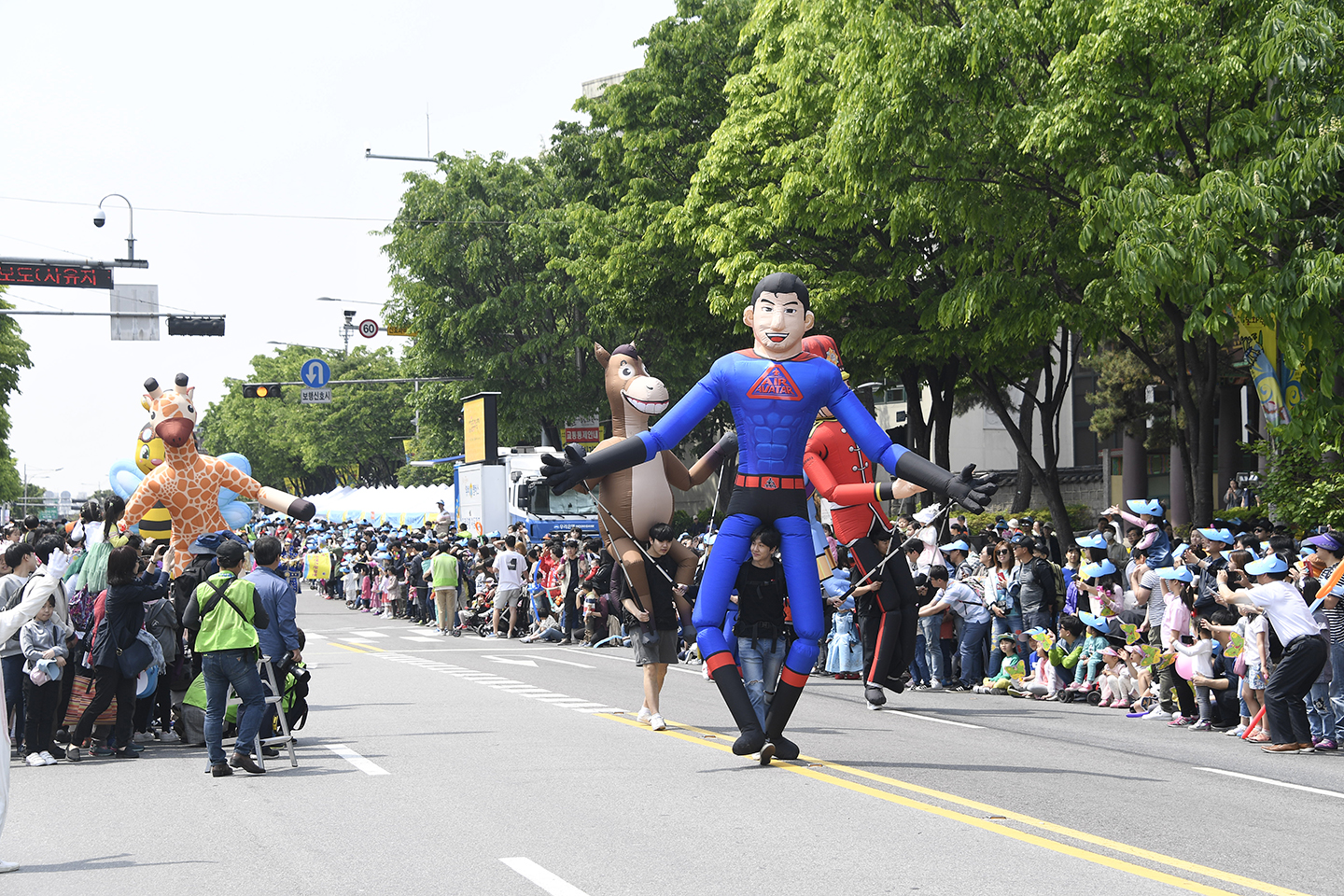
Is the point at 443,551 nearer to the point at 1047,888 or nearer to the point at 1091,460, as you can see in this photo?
the point at 1047,888

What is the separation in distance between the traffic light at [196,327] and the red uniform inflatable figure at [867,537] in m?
20.2

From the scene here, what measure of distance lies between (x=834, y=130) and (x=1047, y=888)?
14.1 m

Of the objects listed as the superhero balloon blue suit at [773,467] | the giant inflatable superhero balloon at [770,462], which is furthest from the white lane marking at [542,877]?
the superhero balloon blue suit at [773,467]

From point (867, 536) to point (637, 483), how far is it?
215cm

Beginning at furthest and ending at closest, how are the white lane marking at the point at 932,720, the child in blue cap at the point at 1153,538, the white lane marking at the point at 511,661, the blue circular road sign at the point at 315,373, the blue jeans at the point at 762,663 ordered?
the blue circular road sign at the point at 315,373 < the white lane marking at the point at 511,661 < the child in blue cap at the point at 1153,538 < the white lane marking at the point at 932,720 < the blue jeans at the point at 762,663

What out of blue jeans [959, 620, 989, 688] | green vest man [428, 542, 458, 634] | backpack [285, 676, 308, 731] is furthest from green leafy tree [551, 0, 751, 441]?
backpack [285, 676, 308, 731]

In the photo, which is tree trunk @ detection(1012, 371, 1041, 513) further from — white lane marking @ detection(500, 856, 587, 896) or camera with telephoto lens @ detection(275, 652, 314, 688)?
white lane marking @ detection(500, 856, 587, 896)

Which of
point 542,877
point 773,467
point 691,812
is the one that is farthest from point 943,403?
point 542,877

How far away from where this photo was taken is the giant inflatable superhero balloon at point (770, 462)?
9672 millimetres

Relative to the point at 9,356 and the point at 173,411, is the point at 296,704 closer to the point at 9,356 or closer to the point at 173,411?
the point at 173,411

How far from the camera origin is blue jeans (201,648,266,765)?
32.6 ft

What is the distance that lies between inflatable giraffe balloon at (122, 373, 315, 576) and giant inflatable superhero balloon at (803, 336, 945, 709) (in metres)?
6.01

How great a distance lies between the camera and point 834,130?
19062 millimetres

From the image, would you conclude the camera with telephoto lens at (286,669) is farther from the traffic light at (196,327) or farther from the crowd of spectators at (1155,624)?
the traffic light at (196,327)
